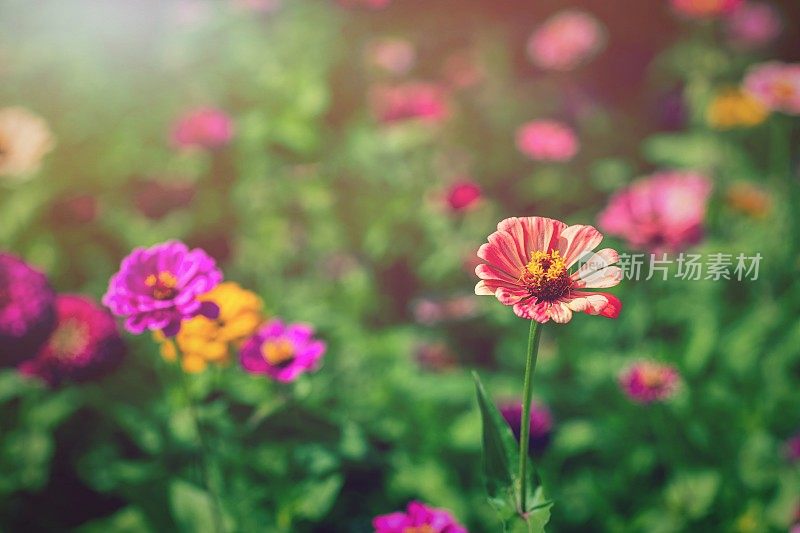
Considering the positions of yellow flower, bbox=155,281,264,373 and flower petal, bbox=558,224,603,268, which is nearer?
flower petal, bbox=558,224,603,268

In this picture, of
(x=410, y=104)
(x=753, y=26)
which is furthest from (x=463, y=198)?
(x=753, y=26)

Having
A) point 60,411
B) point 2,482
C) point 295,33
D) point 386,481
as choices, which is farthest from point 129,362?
point 295,33

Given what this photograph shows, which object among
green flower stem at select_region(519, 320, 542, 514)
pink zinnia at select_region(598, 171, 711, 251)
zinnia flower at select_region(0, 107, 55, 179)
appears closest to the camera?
green flower stem at select_region(519, 320, 542, 514)

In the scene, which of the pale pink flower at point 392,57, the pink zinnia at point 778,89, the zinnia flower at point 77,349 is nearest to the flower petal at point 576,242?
the zinnia flower at point 77,349

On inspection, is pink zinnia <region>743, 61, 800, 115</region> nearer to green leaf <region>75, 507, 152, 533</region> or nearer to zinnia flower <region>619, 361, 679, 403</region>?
zinnia flower <region>619, 361, 679, 403</region>

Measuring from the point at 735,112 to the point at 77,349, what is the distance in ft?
4.60

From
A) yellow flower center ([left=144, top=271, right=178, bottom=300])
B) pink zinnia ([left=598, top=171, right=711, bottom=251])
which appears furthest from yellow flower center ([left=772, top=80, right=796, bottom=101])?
yellow flower center ([left=144, top=271, right=178, bottom=300])

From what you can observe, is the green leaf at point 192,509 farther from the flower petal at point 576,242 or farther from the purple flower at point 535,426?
the flower petal at point 576,242

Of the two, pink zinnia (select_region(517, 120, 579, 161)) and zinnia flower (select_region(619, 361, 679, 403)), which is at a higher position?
pink zinnia (select_region(517, 120, 579, 161))

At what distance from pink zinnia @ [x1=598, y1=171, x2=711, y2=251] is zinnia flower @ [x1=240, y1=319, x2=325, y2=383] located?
494mm

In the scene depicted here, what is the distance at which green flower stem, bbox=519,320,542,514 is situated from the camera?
18.0 inches

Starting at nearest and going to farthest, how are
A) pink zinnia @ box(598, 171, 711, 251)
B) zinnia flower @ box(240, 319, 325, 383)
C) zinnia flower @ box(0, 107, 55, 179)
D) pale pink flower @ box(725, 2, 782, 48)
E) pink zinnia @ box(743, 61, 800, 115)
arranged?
zinnia flower @ box(240, 319, 325, 383) < pink zinnia @ box(598, 171, 711, 251) < pink zinnia @ box(743, 61, 800, 115) < zinnia flower @ box(0, 107, 55, 179) < pale pink flower @ box(725, 2, 782, 48)

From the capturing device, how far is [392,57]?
62.5 inches

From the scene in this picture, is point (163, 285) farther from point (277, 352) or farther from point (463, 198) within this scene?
point (463, 198)
